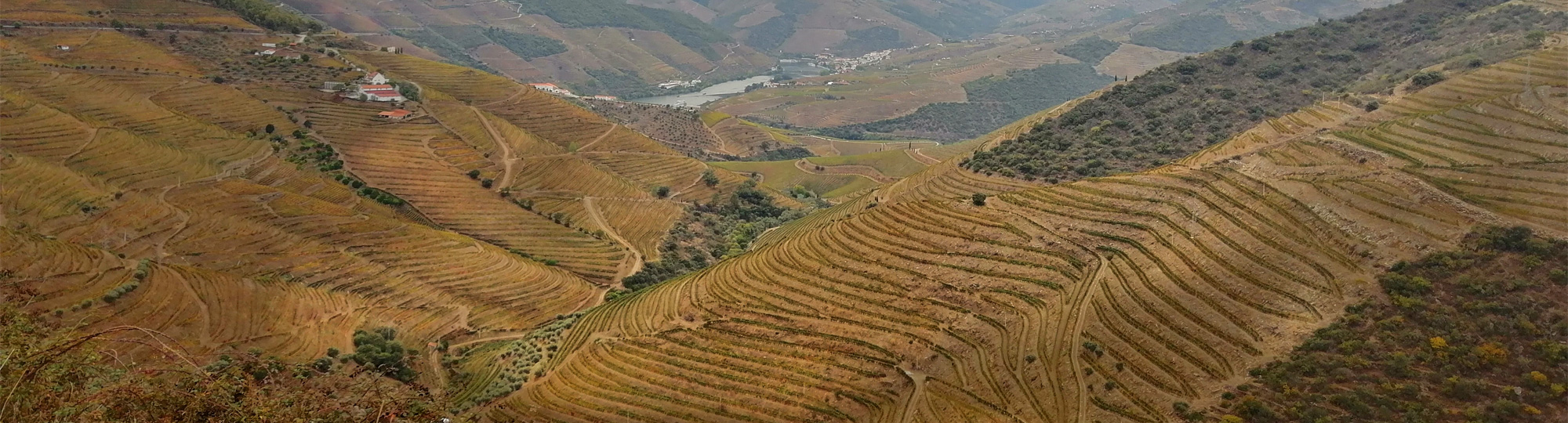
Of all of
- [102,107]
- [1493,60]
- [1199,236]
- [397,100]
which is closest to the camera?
[1199,236]

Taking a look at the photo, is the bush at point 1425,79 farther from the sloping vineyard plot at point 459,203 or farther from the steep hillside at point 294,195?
the sloping vineyard plot at point 459,203

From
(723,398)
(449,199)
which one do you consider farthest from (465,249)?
(723,398)

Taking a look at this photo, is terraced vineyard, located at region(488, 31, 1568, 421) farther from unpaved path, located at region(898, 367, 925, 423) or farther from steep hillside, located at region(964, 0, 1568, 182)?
steep hillside, located at region(964, 0, 1568, 182)

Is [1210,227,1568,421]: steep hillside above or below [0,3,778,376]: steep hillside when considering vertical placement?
above

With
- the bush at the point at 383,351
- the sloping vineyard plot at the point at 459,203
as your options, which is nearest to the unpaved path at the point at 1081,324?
the bush at the point at 383,351

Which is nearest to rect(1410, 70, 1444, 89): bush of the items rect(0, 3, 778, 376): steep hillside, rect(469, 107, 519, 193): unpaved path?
rect(0, 3, 778, 376): steep hillside

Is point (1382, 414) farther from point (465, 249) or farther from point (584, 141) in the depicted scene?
point (584, 141)

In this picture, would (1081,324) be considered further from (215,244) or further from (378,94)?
(378,94)
